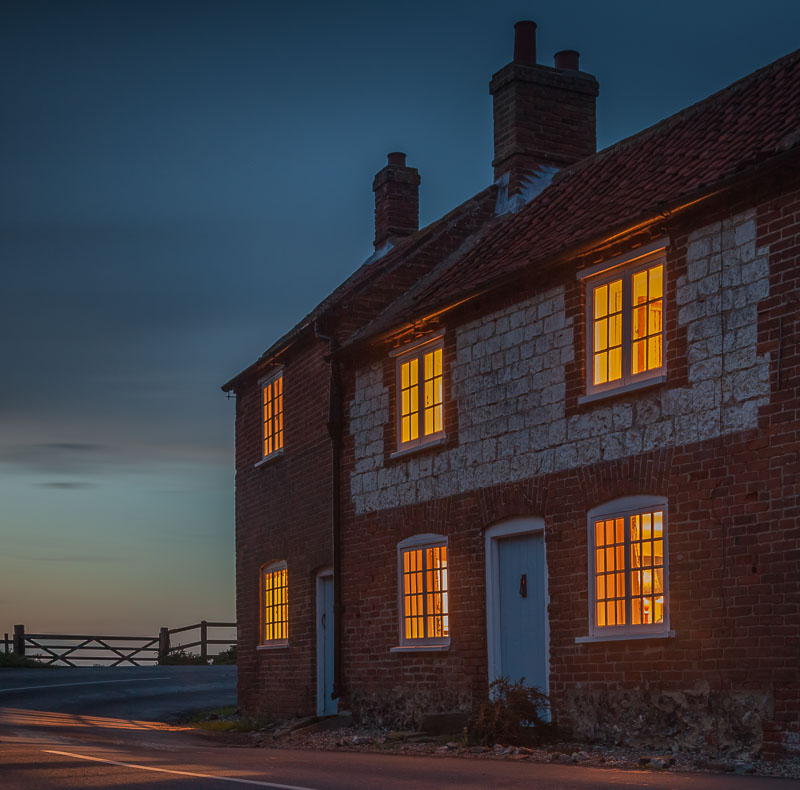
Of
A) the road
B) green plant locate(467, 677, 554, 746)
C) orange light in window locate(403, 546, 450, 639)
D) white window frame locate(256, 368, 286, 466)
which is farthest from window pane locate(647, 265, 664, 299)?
white window frame locate(256, 368, 286, 466)

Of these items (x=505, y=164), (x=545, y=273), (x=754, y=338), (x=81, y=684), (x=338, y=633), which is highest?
(x=505, y=164)

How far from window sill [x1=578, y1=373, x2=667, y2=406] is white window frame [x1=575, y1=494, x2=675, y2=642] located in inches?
46.6

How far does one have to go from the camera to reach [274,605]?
2300 centimetres

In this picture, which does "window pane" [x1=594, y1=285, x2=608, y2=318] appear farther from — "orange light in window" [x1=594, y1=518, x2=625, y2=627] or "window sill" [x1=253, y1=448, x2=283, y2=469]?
"window sill" [x1=253, y1=448, x2=283, y2=469]

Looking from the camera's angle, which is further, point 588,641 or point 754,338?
point 588,641

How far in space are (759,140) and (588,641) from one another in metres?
5.93

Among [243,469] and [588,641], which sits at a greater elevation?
[243,469]

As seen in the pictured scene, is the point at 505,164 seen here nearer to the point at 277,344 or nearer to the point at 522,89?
the point at 522,89

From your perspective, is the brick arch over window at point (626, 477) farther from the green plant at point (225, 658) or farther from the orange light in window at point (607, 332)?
the green plant at point (225, 658)

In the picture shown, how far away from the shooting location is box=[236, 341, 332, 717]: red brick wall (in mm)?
20719

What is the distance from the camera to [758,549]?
12.3m

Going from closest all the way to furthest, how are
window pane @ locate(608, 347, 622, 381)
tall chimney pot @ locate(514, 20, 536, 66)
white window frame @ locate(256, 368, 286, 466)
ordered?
1. window pane @ locate(608, 347, 622, 381)
2. tall chimney pot @ locate(514, 20, 536, 66)
3. white window frame @ locate(256, 368, 286, 466)

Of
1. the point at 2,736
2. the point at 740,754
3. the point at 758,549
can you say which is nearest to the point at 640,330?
the point at 758,549

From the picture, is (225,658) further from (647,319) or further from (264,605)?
(647,319)
